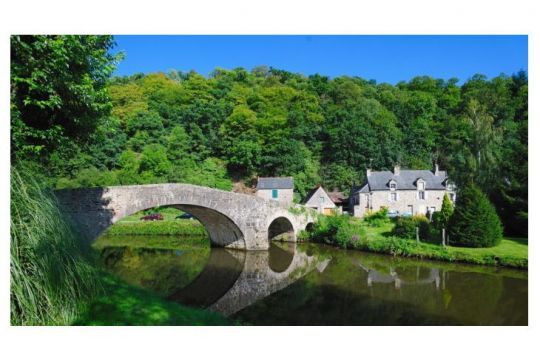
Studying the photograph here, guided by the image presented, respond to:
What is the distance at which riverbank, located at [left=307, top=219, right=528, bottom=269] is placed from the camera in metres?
12.8

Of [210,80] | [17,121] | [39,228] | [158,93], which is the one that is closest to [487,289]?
[39,228]

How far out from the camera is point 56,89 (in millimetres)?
6555

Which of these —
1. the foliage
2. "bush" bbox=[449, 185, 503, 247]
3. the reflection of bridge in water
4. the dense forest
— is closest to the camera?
the reflection of bridge in water

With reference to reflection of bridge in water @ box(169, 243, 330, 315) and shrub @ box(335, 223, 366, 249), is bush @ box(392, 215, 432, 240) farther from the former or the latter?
reflection of bridge in water @ box(169, 243, 330, 315)

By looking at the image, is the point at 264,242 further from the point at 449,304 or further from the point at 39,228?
the point at 39,228

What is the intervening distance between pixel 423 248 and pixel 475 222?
2348 mm

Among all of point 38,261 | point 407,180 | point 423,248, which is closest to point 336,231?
point 423,248

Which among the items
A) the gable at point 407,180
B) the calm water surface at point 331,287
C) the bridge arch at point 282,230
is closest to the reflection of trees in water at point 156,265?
the calm water surface at point 331,287

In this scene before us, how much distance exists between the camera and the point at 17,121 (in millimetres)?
6027

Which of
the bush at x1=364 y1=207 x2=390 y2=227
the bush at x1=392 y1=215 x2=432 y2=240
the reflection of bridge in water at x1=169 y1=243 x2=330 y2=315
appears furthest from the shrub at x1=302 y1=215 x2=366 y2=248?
the bush at x1=364 y1=207 x2=390 y2=227

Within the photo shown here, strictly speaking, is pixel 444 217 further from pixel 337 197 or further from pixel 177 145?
pixel 177 145

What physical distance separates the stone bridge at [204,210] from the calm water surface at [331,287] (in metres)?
1.30

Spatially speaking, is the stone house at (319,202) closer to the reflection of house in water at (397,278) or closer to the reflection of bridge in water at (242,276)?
the reflection of bridge in water at (242,276)

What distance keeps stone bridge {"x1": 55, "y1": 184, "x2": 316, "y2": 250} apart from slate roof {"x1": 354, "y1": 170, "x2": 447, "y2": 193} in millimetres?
9006
